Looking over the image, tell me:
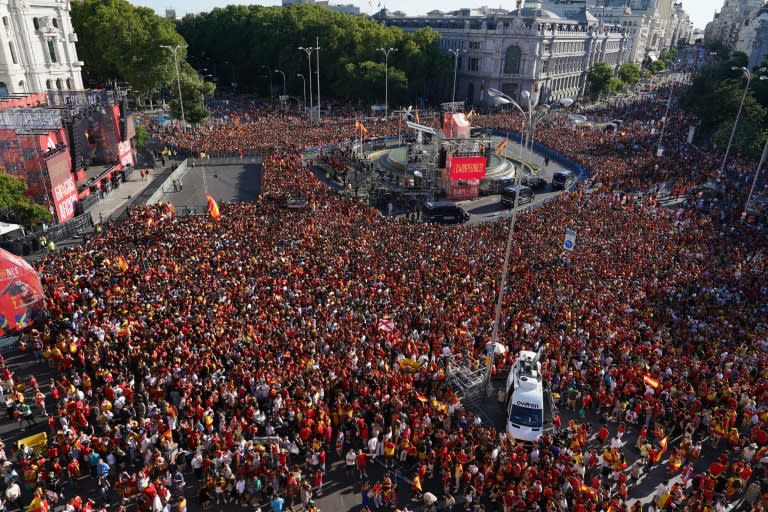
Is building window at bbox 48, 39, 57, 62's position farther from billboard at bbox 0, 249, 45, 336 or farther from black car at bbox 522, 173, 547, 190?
black car at bbox 522, 173, 547, 190

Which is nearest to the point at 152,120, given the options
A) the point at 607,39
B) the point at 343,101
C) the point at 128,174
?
the point at 128,174

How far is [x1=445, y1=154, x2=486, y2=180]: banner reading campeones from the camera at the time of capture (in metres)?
37.1

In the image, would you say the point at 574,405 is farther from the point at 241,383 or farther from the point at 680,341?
the point at 241,383

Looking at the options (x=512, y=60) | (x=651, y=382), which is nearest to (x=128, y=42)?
(x=512, y=60)

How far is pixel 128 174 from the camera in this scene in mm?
41719

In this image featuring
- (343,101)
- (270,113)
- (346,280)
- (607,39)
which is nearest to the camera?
(346,280)

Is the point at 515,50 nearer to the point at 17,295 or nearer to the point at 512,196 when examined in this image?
the point at 512,196

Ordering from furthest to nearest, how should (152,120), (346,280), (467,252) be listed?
(152,120) < (467,252) < (346,280)

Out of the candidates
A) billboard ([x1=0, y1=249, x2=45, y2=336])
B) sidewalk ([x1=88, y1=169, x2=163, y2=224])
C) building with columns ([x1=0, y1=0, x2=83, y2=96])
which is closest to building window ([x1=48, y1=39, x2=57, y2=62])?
building with columns ([x1=0, y1=0, x2=83, y2=96])

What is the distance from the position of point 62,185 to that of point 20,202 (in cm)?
408

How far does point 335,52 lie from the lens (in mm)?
74750

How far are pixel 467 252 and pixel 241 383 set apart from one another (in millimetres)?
13395

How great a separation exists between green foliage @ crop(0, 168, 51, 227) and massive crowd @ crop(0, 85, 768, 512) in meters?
4.82

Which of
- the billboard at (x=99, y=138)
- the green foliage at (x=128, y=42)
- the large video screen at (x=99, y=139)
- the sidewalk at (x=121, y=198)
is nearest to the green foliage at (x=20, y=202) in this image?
the sidewalk at (x=121, y=198)
